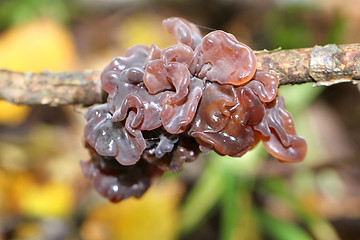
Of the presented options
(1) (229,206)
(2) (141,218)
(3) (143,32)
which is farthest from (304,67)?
(3) (143,32)

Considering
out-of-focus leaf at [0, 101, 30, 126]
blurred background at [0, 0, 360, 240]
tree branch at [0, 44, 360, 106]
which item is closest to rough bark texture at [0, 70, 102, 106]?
tree branch at [0, 44, 360, 106]

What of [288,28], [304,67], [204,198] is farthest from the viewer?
[288,28]

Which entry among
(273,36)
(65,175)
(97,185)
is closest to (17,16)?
(65,175)

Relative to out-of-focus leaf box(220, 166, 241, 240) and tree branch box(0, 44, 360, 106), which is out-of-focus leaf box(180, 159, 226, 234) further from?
tree branch box(0, 44, 360, 106)

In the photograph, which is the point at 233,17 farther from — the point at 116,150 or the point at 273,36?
the point at 116,150

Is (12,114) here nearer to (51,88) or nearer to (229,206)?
(51,88)

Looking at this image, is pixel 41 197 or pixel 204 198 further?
pixel 41 197
